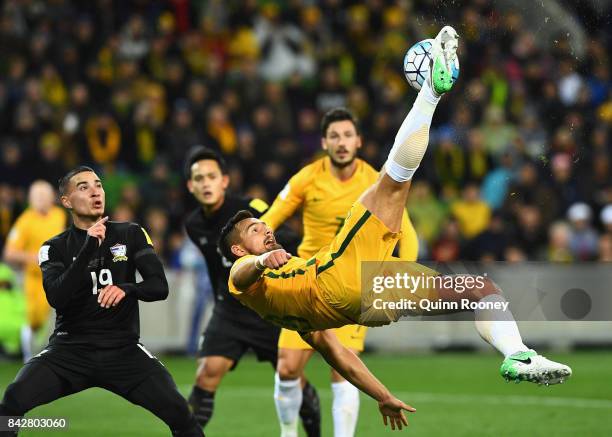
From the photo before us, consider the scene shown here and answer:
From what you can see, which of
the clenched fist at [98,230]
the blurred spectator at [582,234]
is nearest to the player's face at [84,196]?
the clenched fist at [98,230]

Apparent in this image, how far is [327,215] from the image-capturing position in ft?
32.8

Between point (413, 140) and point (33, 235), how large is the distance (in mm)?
8724

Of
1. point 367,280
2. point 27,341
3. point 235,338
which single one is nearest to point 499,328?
point 367,280

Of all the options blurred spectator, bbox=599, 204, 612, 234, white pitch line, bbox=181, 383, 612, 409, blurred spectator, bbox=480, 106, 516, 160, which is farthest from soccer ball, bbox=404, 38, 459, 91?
blurred spectator, bbox=599, 204, 612, 234

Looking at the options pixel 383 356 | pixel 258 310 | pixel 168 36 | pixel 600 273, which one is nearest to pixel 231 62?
pixel 168 36

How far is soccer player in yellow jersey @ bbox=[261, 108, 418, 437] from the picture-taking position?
9.48 metres

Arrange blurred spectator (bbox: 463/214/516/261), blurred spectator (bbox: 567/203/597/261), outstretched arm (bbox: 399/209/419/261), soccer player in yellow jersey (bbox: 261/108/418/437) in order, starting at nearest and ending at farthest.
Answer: outstretched arm (bbox: 399/209/419/261)
soccer player in yellow jersey (bbox: 261/108/418/437)
blurred spectator (bbox: 463/214/516/261)
blurred spectator (bbox: 567/203/597/261)

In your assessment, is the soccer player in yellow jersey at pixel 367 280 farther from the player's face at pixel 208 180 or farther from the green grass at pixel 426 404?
the green grass at pixel 426 404

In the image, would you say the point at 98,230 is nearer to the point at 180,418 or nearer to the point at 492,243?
the point at 180,418

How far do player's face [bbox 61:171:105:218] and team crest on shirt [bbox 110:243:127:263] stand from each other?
0.29 m

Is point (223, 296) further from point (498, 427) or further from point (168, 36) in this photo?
point (168, 36)

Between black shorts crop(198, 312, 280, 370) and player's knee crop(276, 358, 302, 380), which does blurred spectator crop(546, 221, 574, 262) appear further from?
player's knee crop(276, 358, 302, 380)

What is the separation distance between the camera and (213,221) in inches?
412

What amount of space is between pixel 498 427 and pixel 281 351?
2661 mm
